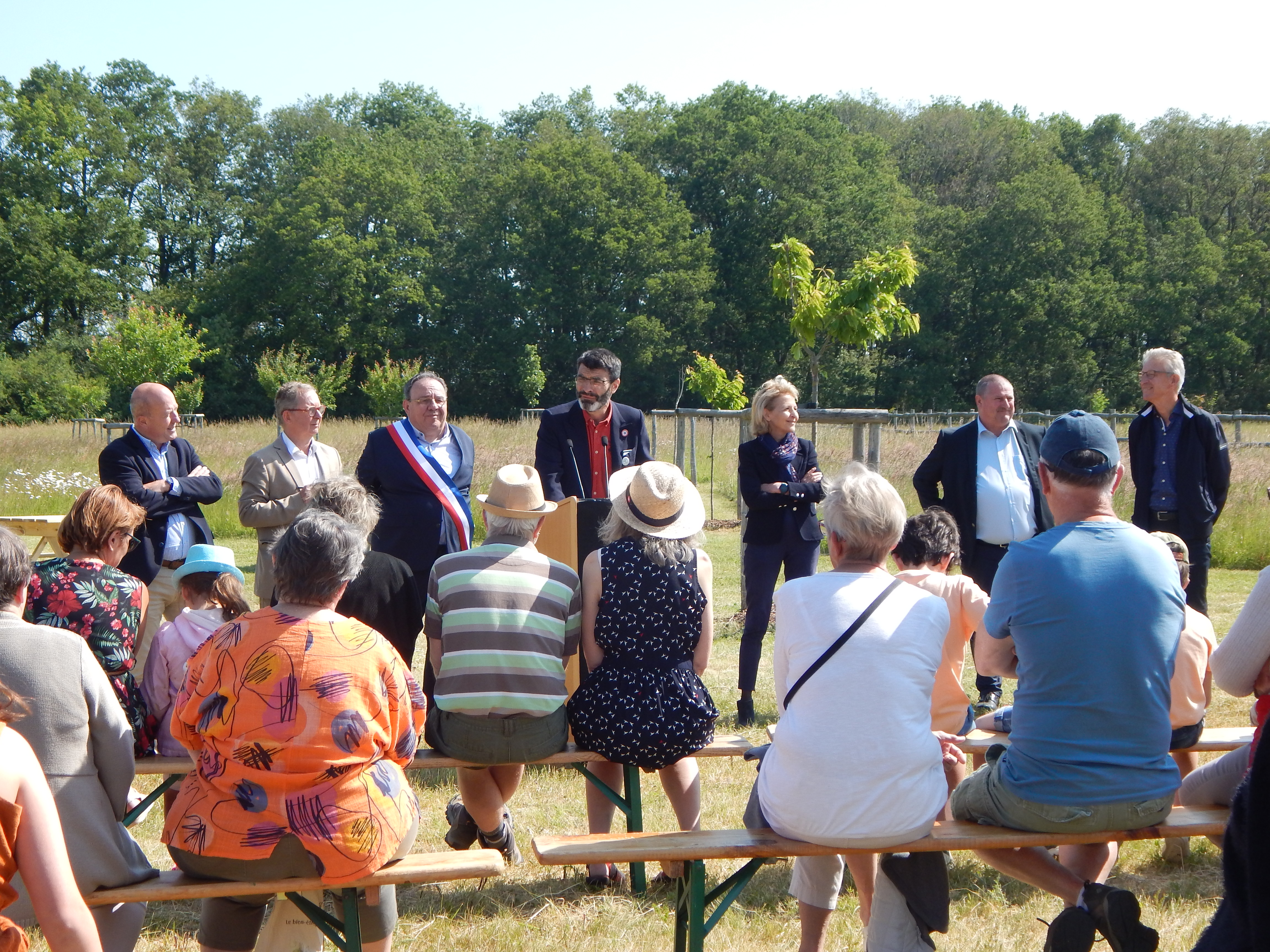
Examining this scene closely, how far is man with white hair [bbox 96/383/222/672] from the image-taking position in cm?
561

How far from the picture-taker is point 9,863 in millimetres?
2039

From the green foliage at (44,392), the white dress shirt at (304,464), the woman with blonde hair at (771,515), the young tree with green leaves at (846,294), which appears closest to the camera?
the white dress shirt at (304,464)

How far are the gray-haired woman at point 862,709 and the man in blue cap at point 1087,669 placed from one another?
9.5 inches

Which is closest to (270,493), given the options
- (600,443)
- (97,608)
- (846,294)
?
(600,443)

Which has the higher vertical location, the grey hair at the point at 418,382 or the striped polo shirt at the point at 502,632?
the grey hair at the point at 418,382

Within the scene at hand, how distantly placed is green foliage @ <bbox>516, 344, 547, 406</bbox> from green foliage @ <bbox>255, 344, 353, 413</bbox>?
7344 mm

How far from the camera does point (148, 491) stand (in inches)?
220

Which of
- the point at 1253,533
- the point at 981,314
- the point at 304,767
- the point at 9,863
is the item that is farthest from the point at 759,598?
the point at 981,314

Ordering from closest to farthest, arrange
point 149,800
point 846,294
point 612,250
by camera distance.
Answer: point 149,800 < point 846,294 < point 612,250

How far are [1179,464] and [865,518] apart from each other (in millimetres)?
4137

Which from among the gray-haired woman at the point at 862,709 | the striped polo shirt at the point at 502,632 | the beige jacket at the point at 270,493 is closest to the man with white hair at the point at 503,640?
the striped polo shirt at the point at 502,632

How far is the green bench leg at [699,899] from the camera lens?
3.11m

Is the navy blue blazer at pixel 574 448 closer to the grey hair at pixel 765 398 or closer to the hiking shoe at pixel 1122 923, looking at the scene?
the grey hair at pixel 765 398

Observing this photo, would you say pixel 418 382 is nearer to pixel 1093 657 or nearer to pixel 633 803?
pixel 633 803
